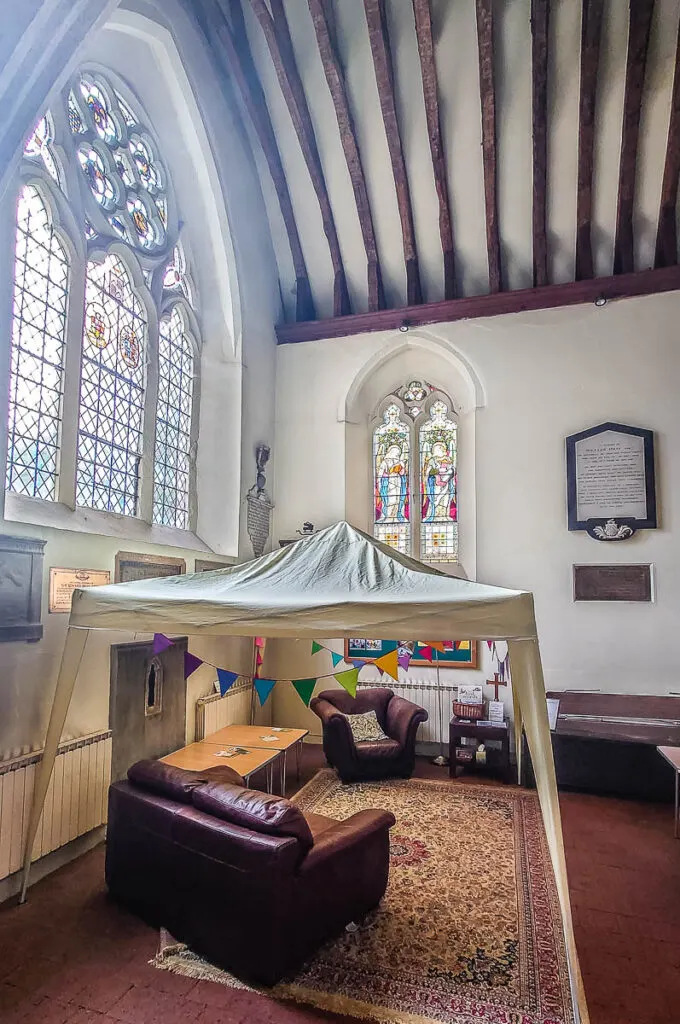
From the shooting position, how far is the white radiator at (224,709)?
5.42 metres

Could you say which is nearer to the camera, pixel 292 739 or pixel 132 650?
pixel 132 650

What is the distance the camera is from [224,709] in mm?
5859

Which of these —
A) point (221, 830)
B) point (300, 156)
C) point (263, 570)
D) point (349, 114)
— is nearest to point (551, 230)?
point (349, 114)

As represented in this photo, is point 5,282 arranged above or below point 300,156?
below

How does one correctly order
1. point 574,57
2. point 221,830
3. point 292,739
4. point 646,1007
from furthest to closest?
point 574,57 < point 292,739 < point 221,830 < point 646,1007

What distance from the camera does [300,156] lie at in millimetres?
6453

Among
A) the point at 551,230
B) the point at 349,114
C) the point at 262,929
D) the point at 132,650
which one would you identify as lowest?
the point at 262,929

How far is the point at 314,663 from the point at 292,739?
178 centimetres

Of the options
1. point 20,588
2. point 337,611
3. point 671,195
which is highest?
point 671,195

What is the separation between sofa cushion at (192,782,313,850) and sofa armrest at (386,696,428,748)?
2848mm

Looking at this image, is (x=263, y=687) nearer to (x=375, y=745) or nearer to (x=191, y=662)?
(x=191, y=662)

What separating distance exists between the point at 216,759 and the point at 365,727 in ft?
5.53

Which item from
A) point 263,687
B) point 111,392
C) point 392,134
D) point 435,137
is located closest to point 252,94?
point 392,134

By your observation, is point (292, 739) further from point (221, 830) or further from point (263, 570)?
point (221, 830)
